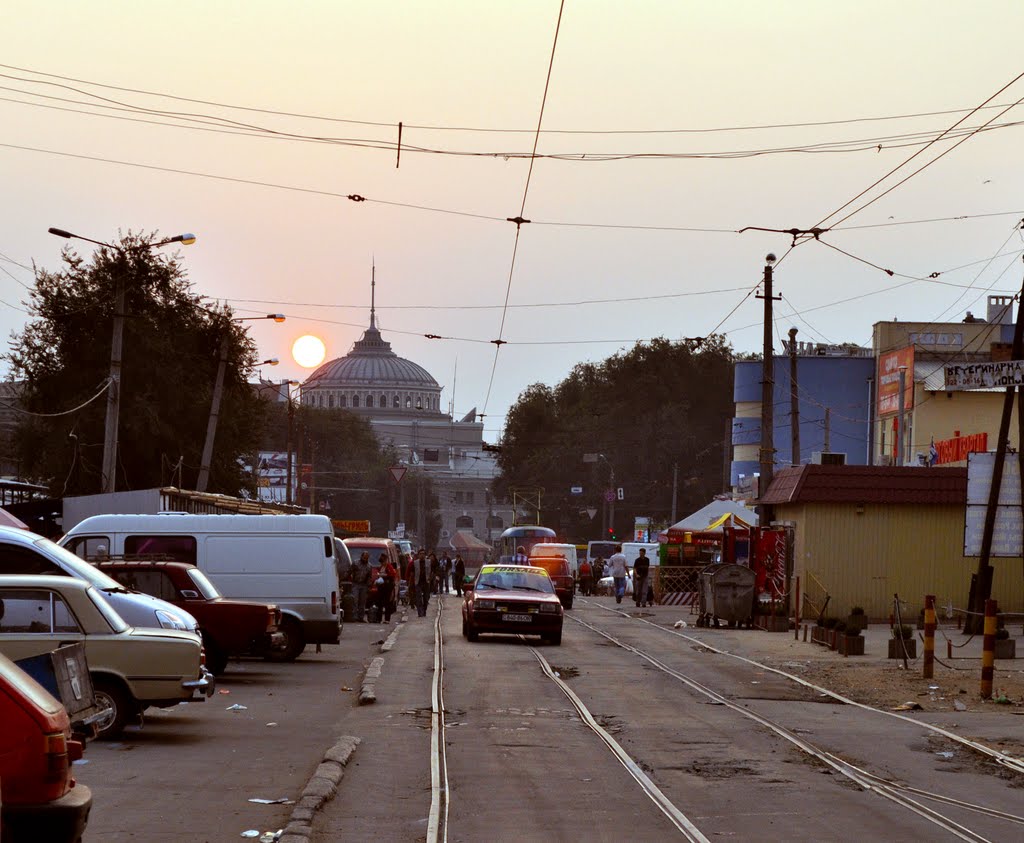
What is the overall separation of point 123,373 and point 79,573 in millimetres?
30302

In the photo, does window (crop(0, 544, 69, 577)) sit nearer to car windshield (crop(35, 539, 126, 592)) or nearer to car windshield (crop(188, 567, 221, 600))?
car windshield (crop(35, 539, 126, 592))

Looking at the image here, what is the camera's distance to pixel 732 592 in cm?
3319

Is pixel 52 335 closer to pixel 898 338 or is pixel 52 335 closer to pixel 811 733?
pixel 811 733

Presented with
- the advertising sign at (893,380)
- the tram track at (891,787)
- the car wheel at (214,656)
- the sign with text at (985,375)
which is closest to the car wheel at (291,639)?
the car wheel at (214,656)

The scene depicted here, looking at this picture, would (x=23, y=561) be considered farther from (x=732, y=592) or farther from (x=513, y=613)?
(x=732, y=592)

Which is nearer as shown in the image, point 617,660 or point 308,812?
point 308,812

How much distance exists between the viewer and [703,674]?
842 inches

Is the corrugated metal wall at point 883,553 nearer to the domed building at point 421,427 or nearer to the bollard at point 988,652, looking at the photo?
the bollard at point 988,652

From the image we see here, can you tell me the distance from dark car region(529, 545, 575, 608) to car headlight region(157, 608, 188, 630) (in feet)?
88.6

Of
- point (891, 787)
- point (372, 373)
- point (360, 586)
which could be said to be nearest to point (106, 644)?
point (891, 787)

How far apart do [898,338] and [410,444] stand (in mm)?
104556

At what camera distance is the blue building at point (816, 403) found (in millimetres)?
75750

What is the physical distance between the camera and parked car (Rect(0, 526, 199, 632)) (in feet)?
47.7

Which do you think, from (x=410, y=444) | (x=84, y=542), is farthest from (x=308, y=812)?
(x=410, y=444)
